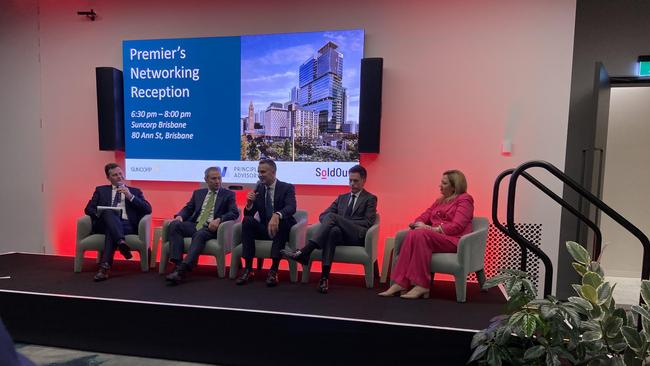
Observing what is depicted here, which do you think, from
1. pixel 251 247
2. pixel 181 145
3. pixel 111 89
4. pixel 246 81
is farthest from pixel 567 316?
pixel 111 89

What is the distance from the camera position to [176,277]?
10.8ft

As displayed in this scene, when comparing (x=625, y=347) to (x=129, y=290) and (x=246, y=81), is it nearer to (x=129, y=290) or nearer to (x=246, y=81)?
(x=129, y=290)

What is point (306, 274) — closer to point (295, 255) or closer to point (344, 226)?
point (295, 255)

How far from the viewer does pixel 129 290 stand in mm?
3129

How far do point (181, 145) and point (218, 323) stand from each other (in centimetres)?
269

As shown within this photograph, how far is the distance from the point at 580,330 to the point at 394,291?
1443 mm

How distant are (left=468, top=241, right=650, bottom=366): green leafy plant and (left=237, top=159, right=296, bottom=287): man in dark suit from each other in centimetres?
201

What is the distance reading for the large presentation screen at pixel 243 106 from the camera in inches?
169

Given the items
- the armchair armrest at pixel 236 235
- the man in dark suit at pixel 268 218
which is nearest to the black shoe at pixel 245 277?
the man in dark suit at pixel 268 218

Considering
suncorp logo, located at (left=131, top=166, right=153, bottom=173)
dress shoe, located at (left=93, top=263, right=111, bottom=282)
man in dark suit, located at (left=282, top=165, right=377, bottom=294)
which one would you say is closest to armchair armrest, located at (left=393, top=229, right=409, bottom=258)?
man in dark suit, located at (left=282, top=165, right=377, bottom=294)

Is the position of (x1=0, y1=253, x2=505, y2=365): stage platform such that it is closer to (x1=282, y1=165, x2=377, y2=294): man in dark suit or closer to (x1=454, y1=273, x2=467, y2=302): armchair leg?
(x1=454, y1=273, x2=467, y2=302): armchair leg

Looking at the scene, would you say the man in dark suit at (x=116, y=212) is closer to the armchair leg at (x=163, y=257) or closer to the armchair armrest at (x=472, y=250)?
the armchair leg at (x=163, y=257)

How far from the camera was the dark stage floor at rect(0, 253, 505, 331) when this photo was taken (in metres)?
2.67

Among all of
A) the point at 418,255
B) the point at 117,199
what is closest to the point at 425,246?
the point at 418,255
